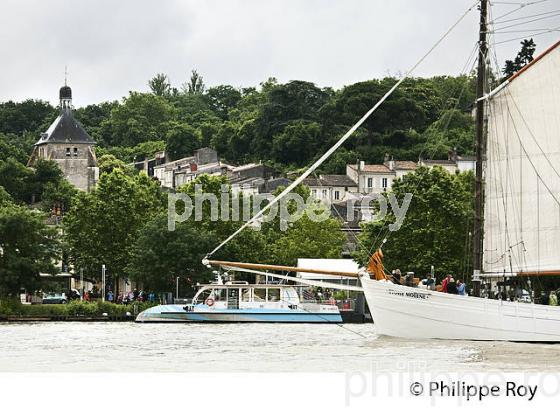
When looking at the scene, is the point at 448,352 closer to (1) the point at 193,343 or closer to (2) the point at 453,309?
(2) the point at 453,309

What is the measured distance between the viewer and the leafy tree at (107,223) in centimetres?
9425

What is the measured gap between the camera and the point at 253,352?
46.9 meters

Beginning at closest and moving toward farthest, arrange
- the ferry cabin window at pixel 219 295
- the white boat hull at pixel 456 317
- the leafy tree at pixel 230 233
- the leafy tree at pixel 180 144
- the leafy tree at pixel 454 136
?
the white boat hull at pixel 456 317 → the ferry cabin window at pixel 219 295 → the leafy tree at pixel 230 233 → the leafy tree at pixel 454 136 → the leafy tree at pixel 180 144

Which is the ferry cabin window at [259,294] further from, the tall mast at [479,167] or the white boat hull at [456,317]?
the tall mast at [479,167]

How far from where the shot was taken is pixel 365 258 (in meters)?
81.7

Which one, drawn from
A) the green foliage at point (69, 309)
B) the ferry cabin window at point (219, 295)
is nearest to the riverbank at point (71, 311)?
the green foliage at point (69, 309)

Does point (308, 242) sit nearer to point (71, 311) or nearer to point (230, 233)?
point (230, 233)

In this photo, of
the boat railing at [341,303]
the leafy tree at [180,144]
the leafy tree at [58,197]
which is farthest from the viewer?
the leafy tree at [180,144]

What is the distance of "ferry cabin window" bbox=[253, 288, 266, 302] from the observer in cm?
7500

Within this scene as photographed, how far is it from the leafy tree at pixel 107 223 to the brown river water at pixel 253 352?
103ft

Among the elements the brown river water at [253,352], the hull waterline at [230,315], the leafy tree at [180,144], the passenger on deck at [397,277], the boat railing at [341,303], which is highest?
the leafy tree at [180,144]

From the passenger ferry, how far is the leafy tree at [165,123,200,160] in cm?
12152

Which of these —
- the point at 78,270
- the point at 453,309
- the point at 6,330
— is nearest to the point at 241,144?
the point at 78,270

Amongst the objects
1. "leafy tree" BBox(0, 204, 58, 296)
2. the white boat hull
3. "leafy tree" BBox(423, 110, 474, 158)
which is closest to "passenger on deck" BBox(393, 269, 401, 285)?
the white boat hull
